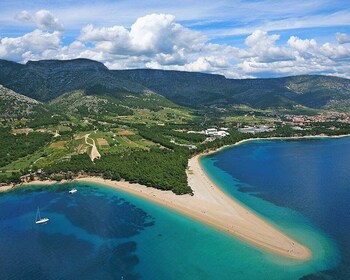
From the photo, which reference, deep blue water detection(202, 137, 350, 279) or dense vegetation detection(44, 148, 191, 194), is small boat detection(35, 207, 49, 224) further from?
deep blue water detection(202, 137, 350, 279)

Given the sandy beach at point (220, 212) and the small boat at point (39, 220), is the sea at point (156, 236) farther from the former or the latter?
the sandy beach at point (220, 212)

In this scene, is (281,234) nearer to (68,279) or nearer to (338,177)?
(68,279)

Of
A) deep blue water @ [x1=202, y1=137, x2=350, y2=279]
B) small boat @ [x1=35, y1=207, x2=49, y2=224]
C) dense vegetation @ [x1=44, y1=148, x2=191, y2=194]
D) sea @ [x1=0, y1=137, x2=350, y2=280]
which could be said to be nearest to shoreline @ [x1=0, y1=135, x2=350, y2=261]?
sea @ [x1=0, y1=137, x2=350, y2=280]

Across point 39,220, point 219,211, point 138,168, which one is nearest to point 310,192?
point 219,211

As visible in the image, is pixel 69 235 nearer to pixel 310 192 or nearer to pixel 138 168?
pixel 138 168

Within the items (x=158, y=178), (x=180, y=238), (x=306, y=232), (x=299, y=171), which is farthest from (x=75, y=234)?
(x=299, y=171)
